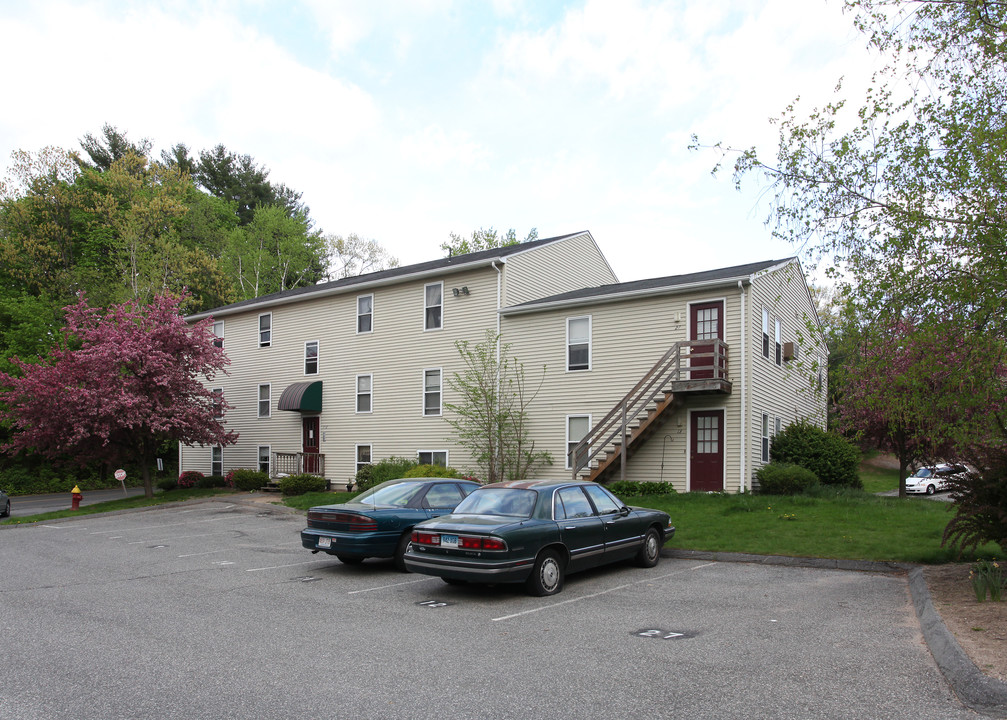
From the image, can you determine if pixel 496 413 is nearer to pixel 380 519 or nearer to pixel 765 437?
pixel 765 437

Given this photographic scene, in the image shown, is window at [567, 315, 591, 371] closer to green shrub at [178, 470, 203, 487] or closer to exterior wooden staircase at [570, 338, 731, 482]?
exterior wooden staircase at [570, 338, 731, 482]

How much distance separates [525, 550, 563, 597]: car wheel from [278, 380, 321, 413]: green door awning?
19.1m

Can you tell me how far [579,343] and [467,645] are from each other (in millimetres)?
15655

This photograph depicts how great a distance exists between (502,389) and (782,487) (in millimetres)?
8526

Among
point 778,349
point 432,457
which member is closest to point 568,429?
point 432,457

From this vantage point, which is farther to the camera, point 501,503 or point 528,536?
point 501,503

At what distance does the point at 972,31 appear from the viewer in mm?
9219

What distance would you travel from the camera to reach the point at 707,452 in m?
19.8

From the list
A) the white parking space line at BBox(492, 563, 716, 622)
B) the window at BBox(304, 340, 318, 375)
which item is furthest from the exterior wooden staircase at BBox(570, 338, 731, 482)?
the window at BBox(304, 340, 318, 375)

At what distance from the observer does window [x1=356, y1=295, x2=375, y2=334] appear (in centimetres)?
2676

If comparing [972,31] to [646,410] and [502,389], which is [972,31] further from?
[502,389]

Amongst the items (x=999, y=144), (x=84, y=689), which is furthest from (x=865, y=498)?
(x=84, y=689)

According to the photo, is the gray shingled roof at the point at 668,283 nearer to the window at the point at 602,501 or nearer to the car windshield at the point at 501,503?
the window at the point at 602,501

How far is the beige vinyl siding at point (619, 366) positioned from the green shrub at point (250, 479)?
11.0 metres
